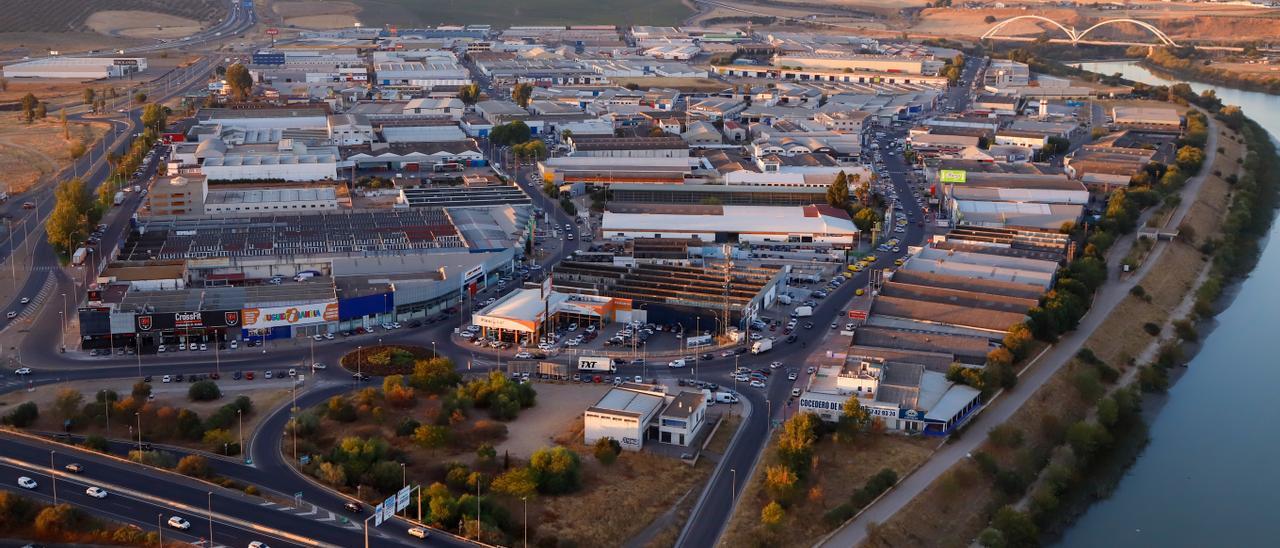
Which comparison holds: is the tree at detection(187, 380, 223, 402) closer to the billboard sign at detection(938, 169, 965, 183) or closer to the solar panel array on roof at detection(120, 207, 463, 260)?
the solar panel array on roof at detection(120, 207, 463, 260)

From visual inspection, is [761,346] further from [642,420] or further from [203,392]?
[203,392]

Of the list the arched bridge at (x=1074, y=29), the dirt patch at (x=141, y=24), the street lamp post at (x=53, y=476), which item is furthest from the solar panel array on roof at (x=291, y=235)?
the arched bridge at (x=1074, y=29)

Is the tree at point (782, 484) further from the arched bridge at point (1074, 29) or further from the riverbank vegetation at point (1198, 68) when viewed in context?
the arched bridge at point (1074, 29)

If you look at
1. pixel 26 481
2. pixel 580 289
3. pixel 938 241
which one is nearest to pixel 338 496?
pixel 26 481

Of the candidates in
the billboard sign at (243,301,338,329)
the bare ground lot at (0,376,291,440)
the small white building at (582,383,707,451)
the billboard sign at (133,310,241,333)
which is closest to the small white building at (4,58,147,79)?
the billboard sign at (133,310,241,333)

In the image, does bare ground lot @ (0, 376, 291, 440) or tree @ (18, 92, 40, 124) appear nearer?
bare ground lot @ (0, 376, 291, 440)
